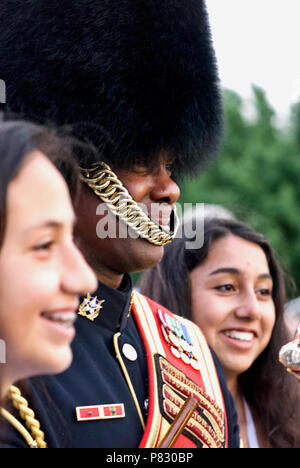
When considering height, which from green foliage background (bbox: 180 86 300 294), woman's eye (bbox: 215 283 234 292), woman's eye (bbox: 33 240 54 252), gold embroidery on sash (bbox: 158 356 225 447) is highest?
green foliage background (bbox: 180 86 300 294)

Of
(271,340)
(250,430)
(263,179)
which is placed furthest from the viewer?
(263,179)

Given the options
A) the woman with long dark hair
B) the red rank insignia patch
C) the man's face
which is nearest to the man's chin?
the man's face

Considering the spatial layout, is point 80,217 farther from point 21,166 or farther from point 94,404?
point 21,166

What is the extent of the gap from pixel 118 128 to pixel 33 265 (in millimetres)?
1094

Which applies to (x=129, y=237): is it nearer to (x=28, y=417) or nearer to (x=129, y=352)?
(x=129, y=352)

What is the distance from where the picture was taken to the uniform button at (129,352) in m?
2.25

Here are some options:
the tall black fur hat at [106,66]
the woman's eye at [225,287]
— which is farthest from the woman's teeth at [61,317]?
the woman's eye at [225,287]

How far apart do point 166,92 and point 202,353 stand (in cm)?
96

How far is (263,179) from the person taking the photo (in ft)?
→ 48.9

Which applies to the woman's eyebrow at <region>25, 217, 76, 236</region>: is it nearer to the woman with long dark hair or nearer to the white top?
the woman with long dark hair

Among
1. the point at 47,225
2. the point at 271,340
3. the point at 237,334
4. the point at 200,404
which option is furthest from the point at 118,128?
the point at 271,340

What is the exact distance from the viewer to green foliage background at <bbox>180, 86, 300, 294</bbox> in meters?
14.1

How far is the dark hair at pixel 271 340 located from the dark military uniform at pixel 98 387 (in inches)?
40.7

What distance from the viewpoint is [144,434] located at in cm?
206
